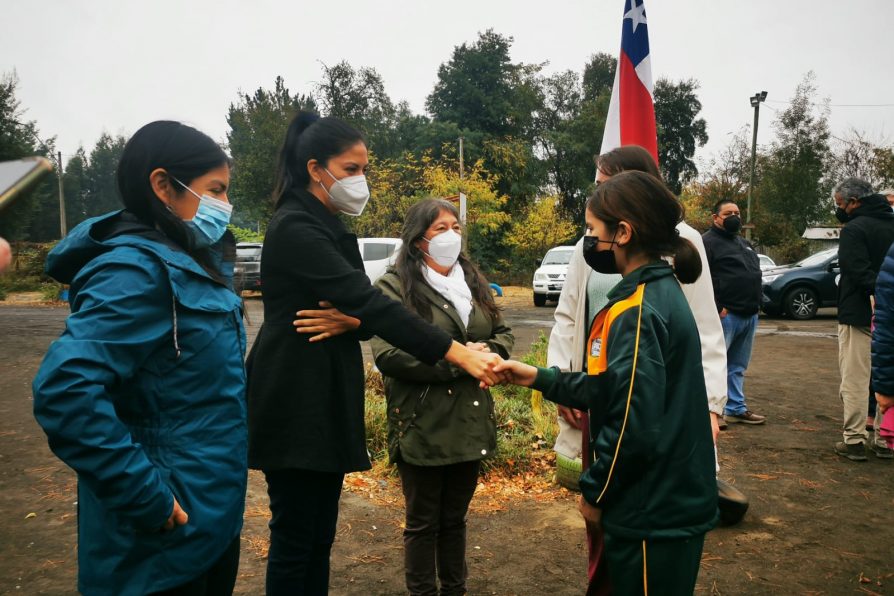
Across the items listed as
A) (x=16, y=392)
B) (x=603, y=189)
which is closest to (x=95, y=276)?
(x=603, y=189)

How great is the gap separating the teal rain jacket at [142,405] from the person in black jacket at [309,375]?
44 centimetres

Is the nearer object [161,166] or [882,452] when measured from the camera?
[161,166]

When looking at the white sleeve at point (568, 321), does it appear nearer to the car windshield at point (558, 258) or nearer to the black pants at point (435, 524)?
the black pants at point (435, 524)

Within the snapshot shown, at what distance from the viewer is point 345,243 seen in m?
2.60

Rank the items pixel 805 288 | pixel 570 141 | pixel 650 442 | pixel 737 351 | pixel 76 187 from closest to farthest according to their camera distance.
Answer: pixel 650 442
pixel 737 351
pixel 805 288
pixel 570 141
pixel 76 187

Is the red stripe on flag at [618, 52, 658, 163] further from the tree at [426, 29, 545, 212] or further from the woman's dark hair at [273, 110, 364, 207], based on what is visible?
the tree at [426, 29, 545, 212]

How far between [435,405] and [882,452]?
4609mm

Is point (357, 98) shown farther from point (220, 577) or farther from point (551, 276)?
point (220, 577)

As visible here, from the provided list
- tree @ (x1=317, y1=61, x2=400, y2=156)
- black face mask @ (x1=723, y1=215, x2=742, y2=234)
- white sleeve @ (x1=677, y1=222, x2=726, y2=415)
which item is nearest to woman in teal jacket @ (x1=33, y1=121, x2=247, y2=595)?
white sleeve @ (x1=677, y1=222, x2=726, y2=415)

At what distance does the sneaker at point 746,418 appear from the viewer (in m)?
6.65

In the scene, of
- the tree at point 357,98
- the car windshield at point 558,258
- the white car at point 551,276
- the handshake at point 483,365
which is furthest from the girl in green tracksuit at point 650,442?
the tree at point 357,98

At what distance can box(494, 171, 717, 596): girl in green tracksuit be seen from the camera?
1918mm

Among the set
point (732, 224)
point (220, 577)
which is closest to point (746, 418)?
point (732, 224)

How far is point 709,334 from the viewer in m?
3.00
